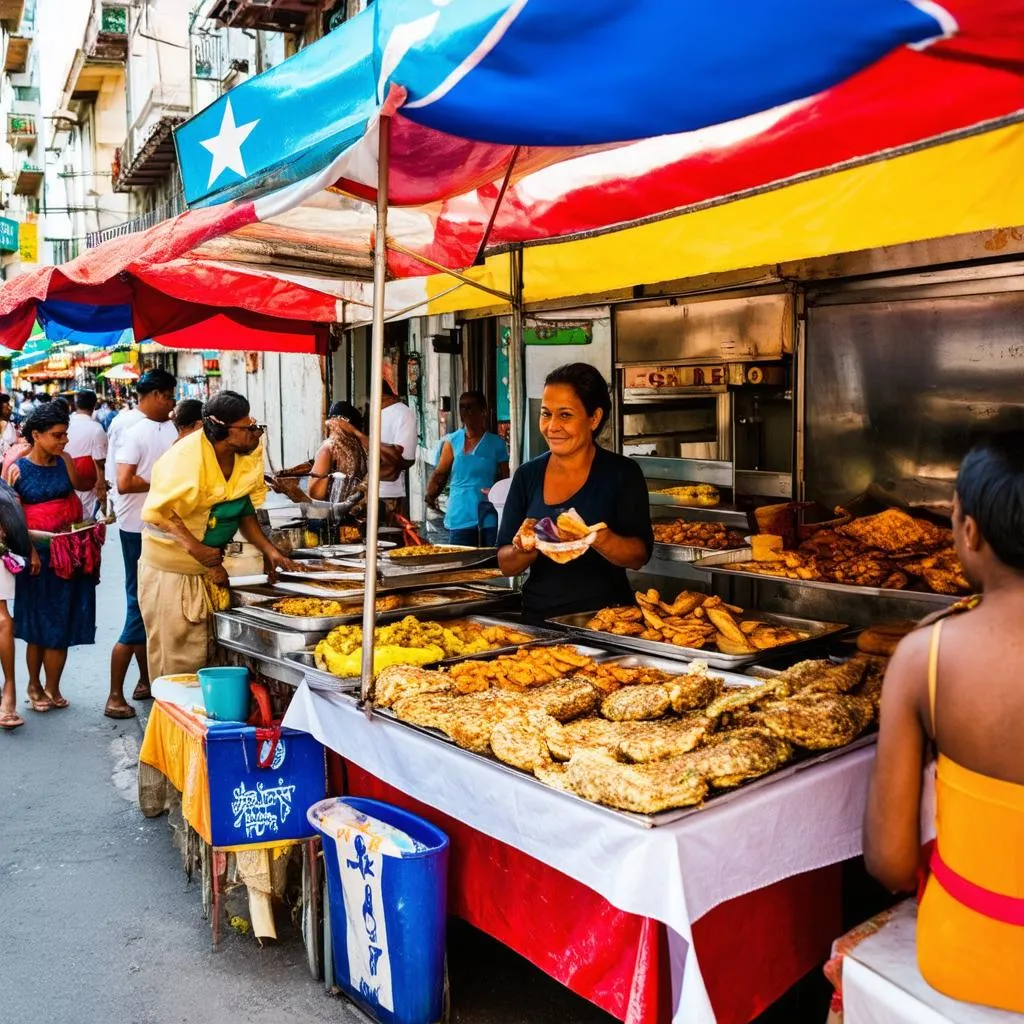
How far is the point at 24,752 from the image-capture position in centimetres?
580

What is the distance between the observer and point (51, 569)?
21.2 feet

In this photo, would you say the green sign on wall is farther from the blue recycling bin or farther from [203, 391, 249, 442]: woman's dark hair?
the blue recycling bin

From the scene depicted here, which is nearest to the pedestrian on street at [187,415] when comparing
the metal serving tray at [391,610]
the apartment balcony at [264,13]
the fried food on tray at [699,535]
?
the metal serving tray at [391,610]

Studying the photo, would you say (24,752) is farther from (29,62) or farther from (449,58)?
(29,62)

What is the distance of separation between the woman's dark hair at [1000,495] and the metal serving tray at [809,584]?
215 centimetres

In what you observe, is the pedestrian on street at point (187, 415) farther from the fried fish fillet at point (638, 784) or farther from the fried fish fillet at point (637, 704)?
the fried fish fillet at point (638, 784)

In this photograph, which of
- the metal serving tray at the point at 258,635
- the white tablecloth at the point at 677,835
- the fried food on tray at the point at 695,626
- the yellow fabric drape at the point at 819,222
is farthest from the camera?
the metal serving tray at the point at 258,635

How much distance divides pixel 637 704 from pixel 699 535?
2881 millimetres

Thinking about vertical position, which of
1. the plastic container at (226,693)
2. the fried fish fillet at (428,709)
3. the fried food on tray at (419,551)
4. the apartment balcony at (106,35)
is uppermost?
the apartment balcony at (106,35)

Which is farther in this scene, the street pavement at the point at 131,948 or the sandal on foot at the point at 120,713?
the sandal on foot at the point at 120,713

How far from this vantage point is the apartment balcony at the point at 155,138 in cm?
2219

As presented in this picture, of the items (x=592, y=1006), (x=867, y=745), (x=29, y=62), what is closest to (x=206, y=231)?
(x=867, y=745)

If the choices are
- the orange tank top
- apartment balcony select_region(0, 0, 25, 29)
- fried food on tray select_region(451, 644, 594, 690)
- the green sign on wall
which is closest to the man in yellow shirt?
fried food on tray select_region(451, 644, 594, 690)

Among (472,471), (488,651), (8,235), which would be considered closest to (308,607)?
(488,651)
